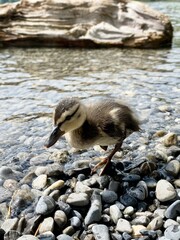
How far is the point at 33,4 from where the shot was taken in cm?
962

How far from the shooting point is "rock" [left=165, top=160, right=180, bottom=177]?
325cm

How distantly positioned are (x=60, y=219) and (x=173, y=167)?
1157mm

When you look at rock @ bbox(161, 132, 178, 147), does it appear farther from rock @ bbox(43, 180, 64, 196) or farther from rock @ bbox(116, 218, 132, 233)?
rock @ bbox(116, 218, 132, 233)

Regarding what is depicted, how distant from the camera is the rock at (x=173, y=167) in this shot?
3254mm

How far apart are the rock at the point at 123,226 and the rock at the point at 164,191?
381 mm

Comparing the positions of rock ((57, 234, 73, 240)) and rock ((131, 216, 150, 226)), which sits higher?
rock ((131, 216, 150, 226))

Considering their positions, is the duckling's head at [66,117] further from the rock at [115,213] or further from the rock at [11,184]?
the rock at [115,213]

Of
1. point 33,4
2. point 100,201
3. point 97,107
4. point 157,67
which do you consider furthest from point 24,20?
point 100,201

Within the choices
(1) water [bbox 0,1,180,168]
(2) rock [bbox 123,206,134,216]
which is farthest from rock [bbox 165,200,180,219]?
(1) water [bbox 0,1,180,168]

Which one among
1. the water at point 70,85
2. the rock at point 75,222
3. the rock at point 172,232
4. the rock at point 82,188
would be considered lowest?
the water at point 70,85

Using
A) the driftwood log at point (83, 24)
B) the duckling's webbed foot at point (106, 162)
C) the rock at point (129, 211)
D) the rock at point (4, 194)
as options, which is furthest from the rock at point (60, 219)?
the driftwood log at point (83, 24)

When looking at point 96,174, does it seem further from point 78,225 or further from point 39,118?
point 39,118

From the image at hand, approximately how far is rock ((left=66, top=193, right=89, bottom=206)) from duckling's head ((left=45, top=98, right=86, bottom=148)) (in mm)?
486

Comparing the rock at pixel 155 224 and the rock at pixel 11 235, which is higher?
Answer: the rock at pixel 155 224
